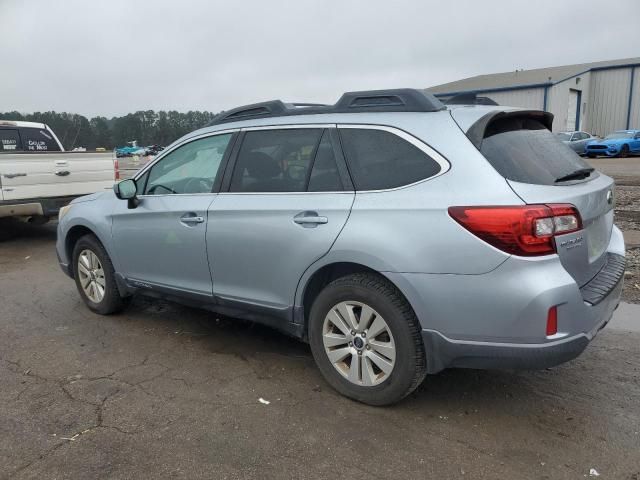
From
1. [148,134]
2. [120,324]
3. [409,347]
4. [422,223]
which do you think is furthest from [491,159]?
[148,134]

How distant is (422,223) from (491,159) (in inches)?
19.8

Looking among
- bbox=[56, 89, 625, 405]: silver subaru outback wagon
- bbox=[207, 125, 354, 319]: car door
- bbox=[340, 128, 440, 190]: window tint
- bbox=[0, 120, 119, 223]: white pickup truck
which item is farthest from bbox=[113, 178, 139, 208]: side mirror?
bbox=[0, 120, 119, 223]: white pickup truck

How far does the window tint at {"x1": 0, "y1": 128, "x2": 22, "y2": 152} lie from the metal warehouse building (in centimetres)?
3329

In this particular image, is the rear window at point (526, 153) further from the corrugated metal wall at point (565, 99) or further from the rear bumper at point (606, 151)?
the corrugated metal wall at point (565, 99)

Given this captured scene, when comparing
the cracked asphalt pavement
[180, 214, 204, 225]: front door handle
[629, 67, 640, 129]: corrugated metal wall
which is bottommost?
Answer: the cracked asphalt pavement

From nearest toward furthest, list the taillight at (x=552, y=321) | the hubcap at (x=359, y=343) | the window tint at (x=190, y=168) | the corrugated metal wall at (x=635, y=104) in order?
the taillight at (x=552, y=321), the hubcap at (x=359, y=343), the window tint at (x=190, y=168), the corrugated metal wall at (x=635, y=104)

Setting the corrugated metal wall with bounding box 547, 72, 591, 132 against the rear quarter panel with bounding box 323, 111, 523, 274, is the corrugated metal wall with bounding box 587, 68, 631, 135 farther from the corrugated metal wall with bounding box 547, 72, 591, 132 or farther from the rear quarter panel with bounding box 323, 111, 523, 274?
the rear quarter panel with bounding box 323, 111, 523, 274

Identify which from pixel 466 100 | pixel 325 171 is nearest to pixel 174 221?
pixel 325 171

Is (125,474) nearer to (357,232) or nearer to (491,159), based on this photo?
(357,232)

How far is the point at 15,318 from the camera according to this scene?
4949 mm

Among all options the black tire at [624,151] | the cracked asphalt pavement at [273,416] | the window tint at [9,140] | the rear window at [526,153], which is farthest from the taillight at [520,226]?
the black tire at [624,151]

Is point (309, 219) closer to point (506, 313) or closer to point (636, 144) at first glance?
point (506, 313)

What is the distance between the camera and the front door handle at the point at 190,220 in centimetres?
384

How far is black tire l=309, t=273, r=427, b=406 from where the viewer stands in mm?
2906
